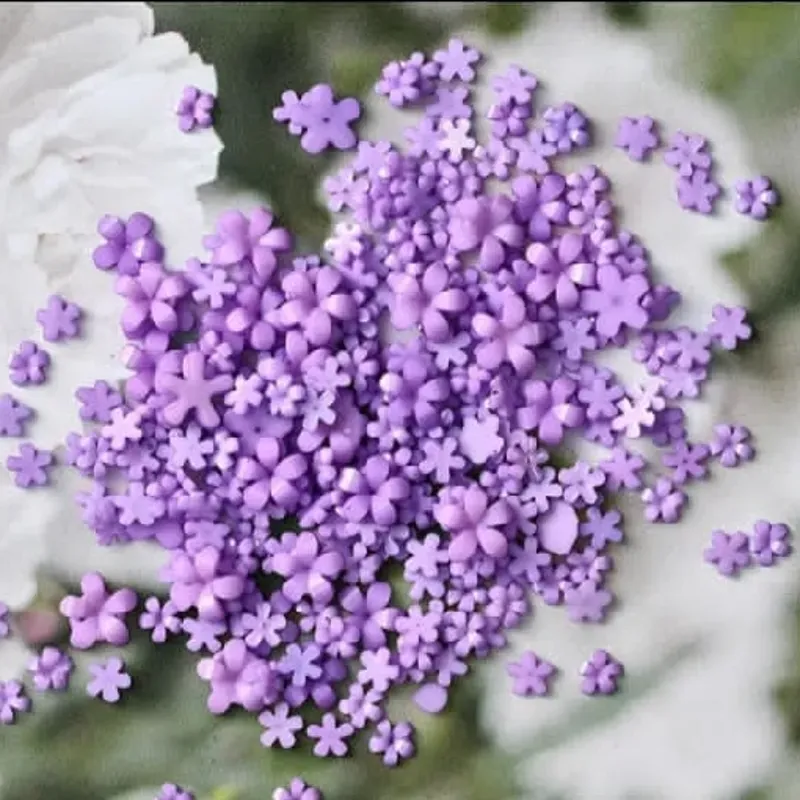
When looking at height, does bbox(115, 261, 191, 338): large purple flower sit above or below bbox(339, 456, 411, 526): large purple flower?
above

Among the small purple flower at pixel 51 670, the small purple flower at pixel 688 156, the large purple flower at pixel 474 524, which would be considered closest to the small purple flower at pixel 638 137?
the small purple flower at pixel 688 156

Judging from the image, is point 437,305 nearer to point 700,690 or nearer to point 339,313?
point 339,313

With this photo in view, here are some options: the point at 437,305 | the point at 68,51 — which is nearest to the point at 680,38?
the point at 437,305

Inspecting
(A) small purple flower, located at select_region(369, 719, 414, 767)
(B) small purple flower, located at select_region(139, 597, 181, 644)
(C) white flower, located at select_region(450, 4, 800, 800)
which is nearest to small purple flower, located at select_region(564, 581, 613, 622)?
(C) white flower, located at select_region(450, 4, 800, 800)

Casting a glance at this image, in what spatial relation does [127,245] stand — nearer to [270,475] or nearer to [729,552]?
[270,475]

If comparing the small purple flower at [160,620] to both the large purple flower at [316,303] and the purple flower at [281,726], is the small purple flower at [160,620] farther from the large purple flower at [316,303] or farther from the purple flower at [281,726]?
the large purple flower at [316,303]

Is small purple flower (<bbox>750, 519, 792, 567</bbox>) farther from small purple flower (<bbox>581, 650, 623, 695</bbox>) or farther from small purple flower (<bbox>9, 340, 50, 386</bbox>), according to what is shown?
small purple flower (<bbox>9, 340, 50, 386</bbox>)

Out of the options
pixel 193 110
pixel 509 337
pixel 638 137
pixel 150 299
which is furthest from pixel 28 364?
pixel 638 137
